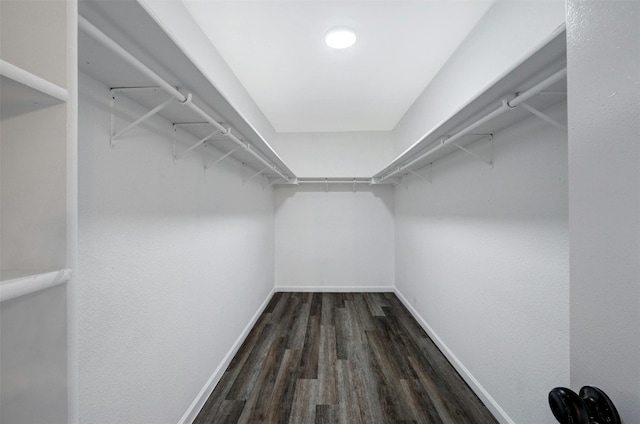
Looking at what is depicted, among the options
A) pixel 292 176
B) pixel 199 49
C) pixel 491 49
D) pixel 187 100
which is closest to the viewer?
pixel 187 100

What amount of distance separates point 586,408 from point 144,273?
4.69 feet

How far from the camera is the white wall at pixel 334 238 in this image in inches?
147

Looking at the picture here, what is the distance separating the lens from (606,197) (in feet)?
1.39

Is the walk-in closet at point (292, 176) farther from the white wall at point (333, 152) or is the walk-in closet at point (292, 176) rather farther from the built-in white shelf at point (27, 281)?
the white wall at point (333, 152)

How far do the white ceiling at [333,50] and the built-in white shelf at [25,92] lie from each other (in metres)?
1.42

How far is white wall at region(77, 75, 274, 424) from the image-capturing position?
85 cm

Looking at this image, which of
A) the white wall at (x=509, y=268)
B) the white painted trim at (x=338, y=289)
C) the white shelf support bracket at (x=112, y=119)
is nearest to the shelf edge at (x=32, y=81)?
the white shelf support bracket at (x=112, y=119)

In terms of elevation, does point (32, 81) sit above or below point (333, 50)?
below

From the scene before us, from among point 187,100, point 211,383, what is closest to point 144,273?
point 187,100

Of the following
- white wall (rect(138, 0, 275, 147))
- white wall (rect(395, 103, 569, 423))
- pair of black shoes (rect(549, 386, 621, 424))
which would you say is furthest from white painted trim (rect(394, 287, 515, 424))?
white wall (rect(138, 0, 275, 147))

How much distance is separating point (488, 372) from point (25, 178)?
2228mm

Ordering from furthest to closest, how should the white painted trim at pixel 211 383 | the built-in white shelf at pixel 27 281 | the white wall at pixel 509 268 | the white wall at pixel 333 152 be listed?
the white wall at pixel 333 152, the white painted trim at pixel 211 383, the white wall at pixel 509 268, the built-in white shelf at pixel 27 281

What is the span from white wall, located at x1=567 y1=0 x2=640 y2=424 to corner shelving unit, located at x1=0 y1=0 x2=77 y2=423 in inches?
38.1

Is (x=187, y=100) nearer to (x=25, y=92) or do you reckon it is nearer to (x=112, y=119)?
(x=112, y=119)
